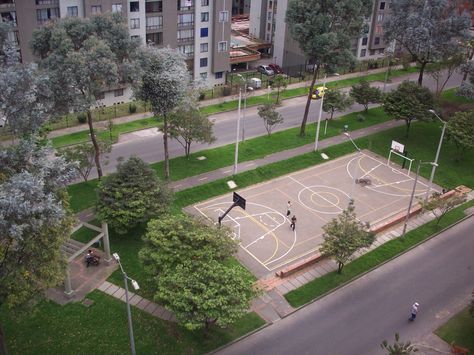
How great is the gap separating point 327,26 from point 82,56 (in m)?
27.5

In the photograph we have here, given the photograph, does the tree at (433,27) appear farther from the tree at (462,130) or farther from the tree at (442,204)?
the tree at (442,204)

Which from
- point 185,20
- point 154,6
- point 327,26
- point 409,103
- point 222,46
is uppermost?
point 327,26

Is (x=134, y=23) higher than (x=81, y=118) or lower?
higher

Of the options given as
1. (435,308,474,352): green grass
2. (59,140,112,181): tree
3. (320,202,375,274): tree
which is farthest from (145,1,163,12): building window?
(435,308,474,352): green grass

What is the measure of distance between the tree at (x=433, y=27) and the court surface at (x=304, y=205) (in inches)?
679

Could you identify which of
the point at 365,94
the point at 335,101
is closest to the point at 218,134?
the point at 335,101

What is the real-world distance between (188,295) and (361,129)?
4342 cm

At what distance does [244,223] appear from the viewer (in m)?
46.3

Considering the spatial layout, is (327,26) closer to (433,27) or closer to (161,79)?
(433,27)

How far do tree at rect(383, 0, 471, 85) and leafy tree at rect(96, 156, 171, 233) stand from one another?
41535 mm

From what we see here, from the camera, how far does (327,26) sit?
5456 centimetres

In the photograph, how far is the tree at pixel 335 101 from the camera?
65000 mm

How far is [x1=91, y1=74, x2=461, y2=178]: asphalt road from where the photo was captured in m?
57.4

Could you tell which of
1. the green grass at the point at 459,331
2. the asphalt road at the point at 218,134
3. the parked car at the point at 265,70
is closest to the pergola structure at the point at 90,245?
the asphalt road at the point at 218,134
